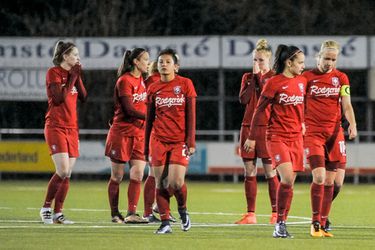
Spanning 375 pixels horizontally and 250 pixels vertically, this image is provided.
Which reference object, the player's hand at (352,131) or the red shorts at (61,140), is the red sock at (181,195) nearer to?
the player's hand at (352,131)

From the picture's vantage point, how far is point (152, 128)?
15430mm

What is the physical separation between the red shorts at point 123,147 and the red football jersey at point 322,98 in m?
2.60

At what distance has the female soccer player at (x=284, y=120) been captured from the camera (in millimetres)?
14695

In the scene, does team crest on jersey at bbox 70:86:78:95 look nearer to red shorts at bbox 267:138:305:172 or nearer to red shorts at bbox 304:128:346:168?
red shorts at bbox 267:138:305:172

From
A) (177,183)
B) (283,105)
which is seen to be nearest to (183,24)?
(177,183)

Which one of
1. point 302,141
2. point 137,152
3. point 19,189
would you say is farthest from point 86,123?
point 302,141

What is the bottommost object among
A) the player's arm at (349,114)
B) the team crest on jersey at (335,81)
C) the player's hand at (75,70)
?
the player's arm at (349,114)

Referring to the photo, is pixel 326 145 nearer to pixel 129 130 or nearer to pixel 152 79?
pixel 129 130

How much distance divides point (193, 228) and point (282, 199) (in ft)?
5.73

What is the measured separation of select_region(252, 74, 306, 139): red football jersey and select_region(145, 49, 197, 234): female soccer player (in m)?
0.86

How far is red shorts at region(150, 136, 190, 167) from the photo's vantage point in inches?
595

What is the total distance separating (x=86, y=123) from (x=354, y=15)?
7749 mm

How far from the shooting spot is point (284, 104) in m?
14.8

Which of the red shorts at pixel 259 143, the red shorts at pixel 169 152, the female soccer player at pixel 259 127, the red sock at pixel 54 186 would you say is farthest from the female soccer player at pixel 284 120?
the red sock at pixel 54 186
